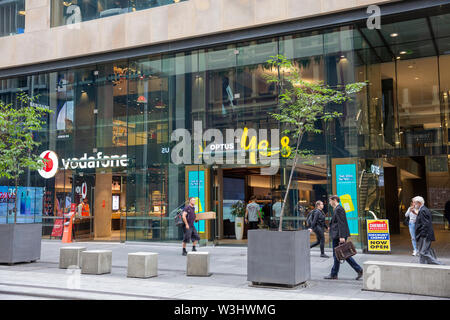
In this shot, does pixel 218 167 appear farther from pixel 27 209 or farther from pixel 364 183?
pixel 27 209

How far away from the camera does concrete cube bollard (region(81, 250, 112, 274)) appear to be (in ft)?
36.0

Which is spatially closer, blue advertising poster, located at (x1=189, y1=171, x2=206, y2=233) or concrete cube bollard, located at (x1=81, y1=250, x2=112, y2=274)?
concrete cube bollard, located at (x1=81, y1=250, x2=112, y2=274)

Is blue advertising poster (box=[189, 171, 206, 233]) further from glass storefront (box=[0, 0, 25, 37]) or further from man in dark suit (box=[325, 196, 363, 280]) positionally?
glass storefront (box=[0, 0, 25, 37])

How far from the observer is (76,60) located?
2152 centimetres

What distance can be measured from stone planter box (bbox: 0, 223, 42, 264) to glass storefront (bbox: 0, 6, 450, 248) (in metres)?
6.49

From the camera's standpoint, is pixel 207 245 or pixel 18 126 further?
pixel 207 245

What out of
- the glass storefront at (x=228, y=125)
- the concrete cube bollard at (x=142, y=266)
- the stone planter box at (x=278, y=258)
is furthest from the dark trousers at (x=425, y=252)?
the concrete cube bollard at (x=142, y=266)

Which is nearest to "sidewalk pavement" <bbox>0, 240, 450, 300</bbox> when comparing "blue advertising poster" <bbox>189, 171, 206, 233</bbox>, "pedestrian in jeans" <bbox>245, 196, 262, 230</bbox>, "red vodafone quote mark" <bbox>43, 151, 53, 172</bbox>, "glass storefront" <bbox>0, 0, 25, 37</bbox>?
"blue advertising poster" <bbox>189, 171, 206, 233</bbox>

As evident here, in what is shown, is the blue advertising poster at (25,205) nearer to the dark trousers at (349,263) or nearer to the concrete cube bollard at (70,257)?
the concrete cube bollard at (70,257)

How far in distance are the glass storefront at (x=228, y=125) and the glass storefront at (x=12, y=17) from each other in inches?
102

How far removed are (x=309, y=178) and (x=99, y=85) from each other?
11434 millimetres

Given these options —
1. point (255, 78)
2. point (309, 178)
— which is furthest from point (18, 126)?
point (309, 178)

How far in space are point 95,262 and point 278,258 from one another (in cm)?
482
